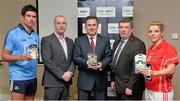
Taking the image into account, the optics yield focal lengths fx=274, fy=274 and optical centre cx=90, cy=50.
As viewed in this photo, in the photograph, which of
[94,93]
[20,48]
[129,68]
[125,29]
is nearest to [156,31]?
[125,29]

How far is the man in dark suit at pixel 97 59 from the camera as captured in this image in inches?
122

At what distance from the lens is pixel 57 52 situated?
307 centimetres

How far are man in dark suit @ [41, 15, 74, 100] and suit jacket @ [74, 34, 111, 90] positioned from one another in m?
0.12

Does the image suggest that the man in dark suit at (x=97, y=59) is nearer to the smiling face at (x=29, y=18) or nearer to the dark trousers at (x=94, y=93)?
the dark trousers at (x=94, y=93)

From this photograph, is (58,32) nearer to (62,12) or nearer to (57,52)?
(57,52)

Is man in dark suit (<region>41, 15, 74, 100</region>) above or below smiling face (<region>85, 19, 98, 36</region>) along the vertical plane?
below

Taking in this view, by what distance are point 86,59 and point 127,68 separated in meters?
0.46

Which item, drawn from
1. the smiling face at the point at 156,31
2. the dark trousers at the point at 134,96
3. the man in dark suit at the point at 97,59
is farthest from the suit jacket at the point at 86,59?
the smiling face at the point at 156,31

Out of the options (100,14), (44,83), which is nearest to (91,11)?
(100,14)

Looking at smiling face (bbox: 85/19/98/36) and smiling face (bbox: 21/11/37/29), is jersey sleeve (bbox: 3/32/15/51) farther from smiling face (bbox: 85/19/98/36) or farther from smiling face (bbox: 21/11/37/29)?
smiling face (bbox: 85/19/98/36)

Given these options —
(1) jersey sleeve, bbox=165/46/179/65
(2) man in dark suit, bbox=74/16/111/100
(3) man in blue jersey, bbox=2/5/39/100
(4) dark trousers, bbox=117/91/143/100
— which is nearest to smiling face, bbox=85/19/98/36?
(2) man in dark suit, bbox=74/16/111/100

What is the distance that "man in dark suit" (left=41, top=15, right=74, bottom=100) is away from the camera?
9.99ft

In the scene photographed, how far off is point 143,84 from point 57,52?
1.02 metres

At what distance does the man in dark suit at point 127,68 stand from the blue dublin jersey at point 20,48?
92 centimetres
